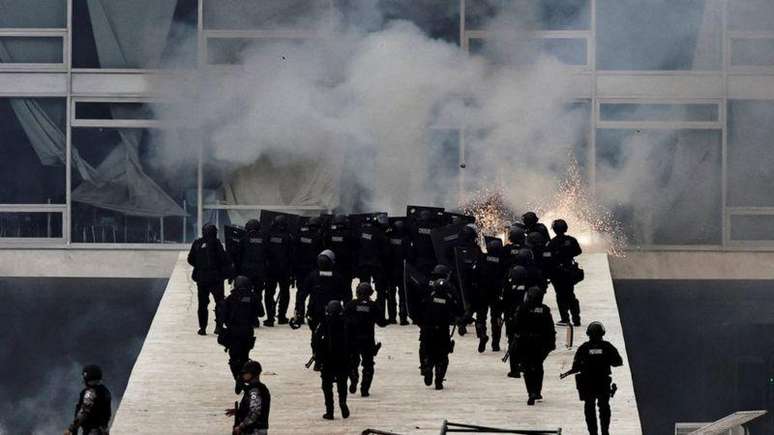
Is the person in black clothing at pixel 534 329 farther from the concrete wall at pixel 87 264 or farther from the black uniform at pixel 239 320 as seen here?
the concrete wall at pixel 87 264

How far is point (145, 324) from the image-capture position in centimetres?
3042

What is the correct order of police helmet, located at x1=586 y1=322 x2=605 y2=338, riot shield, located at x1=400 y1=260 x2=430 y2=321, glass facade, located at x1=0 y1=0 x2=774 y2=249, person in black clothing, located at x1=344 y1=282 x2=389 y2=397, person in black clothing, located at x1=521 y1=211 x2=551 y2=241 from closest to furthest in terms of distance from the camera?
police helmet, located at x1=586 y1=322 x2=605 y2=338 < person in black clothing, located at x1=344 y1=282 x2=389 y2=397 < riot shield, located at x1=400 y1=260 x2=430 y2=321 < person in black clothing, located at x1=521 y1=211 x2=551 y2=241 < glass facade, located at x1=0 y1=0 x2=774 y2=249

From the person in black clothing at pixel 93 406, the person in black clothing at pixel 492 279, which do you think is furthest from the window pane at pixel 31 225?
the person in black clothing at pixel 93 406

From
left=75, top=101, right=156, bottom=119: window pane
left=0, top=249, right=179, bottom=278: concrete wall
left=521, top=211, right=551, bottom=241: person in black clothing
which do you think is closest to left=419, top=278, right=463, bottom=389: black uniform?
left=521, top=211, right=551, bottom=241: person in black clothing

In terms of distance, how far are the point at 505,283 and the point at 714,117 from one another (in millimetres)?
8406

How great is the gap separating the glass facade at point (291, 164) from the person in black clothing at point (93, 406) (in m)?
11.5

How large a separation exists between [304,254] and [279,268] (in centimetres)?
33

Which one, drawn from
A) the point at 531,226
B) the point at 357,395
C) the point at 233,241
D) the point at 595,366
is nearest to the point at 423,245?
the point at 531,226

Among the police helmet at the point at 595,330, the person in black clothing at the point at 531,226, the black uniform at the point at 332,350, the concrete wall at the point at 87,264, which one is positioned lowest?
the black uniform at the point at 332,350

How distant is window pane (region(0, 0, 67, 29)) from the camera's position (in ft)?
96.3

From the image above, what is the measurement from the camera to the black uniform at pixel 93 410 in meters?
17.9

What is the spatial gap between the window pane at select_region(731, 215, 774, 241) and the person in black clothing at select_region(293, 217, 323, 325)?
755 cm

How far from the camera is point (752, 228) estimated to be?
94.4 ft

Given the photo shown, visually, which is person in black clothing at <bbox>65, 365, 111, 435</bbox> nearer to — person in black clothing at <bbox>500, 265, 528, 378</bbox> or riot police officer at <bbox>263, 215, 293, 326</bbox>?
person in black clothing at <bbox>500, 265, 528, 378</bbox>
